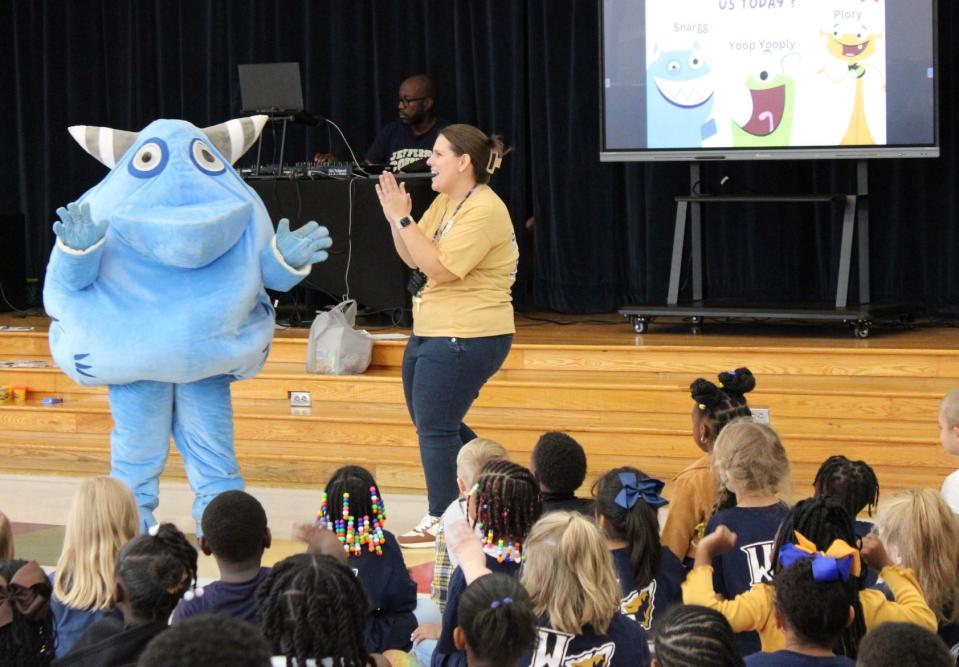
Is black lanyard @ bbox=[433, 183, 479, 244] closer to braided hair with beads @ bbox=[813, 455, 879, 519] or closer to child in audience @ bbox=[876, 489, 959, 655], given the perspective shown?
braided hair with beads @ bbox=[813, 455, 879, 519]

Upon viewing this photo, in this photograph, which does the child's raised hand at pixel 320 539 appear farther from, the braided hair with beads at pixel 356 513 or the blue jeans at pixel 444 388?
the blue jeans at pixel 444 388

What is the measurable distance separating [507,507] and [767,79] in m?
3.97

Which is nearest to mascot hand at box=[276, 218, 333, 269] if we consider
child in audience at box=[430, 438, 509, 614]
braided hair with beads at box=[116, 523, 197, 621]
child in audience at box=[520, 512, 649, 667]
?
child in audience at box=[430, 438, 509, 614]

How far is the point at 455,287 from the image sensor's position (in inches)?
154

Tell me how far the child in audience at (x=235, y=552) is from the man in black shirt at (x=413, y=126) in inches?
186

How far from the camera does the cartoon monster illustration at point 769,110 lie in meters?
6.09

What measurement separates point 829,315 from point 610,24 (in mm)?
1782

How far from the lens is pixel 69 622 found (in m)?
2.58

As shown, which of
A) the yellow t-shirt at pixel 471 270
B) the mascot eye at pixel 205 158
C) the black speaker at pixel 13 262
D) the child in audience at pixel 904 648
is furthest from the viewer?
the black speaker at pixel 13 262

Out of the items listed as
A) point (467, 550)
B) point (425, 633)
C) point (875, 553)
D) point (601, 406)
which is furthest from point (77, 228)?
point (601, 406)

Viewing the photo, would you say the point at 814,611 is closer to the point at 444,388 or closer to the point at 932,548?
the point at 932,548

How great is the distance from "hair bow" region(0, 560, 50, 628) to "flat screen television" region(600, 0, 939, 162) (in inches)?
179

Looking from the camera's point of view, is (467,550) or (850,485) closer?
(467,550)

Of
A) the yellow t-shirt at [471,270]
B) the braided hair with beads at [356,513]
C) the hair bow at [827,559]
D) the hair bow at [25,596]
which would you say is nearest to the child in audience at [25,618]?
the hair bow at [25,596]
